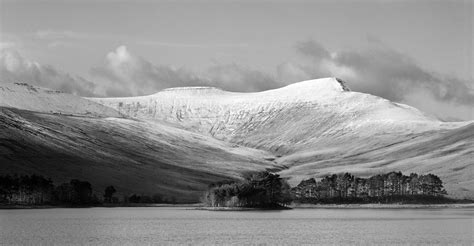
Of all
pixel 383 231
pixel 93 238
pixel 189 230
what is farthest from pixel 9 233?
pixel 383 231

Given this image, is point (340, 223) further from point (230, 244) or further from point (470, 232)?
point (230, 244)

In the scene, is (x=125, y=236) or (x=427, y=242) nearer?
(x=427, y=242)

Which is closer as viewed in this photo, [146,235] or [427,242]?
[427,242]

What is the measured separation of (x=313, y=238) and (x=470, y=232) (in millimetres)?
23983

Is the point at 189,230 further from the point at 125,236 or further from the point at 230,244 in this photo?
the point at 230,244

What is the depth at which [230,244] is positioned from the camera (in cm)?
12025

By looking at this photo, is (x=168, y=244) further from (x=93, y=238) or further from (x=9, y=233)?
(x=9, y=233)

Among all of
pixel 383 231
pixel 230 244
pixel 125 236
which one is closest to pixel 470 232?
pixel 383 231

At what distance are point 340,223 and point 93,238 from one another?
53137 millimetres

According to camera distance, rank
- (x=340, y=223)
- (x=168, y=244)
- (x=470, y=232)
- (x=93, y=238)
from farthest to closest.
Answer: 1. (x=340, y=223)
2. (x=470, y=232)
3. (x=93, y=238)
4. (x=168, y=244)

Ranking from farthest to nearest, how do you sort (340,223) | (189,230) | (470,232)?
(340,223) → (189,230) → (470,232)

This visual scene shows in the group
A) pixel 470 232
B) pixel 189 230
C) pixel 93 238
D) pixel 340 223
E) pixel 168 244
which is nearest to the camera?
pixel 168 244

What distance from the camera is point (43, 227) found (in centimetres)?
15200

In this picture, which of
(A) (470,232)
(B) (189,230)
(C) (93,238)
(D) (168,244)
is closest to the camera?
(D) (168,244)
